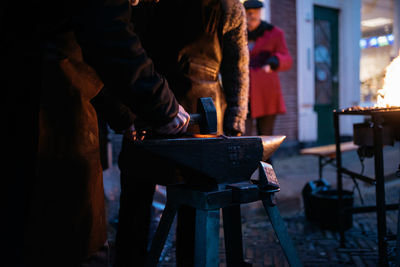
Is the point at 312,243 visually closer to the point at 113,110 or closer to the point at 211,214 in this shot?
the point at 211,214

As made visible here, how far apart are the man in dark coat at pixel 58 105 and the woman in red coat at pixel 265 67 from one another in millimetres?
3897

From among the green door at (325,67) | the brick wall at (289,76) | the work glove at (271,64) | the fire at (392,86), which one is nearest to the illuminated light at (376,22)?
the green door at (325,67)

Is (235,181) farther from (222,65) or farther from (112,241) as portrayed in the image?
(112,241)

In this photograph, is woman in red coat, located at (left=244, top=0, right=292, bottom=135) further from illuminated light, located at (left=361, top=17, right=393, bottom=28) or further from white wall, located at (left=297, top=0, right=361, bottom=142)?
illuminated light, located at (left=361, top=17, right=393, bottom=28)

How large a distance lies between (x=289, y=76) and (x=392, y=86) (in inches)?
226

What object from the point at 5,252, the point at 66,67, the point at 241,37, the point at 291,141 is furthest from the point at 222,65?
the point at 291,141

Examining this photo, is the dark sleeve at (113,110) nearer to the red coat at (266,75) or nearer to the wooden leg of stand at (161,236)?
the wooden leg of stand at (161,236)

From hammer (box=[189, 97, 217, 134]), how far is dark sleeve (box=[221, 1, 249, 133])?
0.86 metres

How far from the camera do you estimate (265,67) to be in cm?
490

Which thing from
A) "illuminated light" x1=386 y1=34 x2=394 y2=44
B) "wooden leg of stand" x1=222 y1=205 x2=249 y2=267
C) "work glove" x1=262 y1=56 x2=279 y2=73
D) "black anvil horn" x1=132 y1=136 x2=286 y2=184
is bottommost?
"wooden leg of stand" x1=222 y1=205 x2=249 y2=267

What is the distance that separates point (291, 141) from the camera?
8188 mm

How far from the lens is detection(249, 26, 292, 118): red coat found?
4957 millimetres

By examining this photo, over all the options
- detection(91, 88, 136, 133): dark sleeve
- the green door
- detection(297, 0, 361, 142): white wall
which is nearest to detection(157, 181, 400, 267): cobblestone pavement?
detection(91, 88, 136, 133): dark sleeve

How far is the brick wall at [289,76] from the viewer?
7897 millimetres
